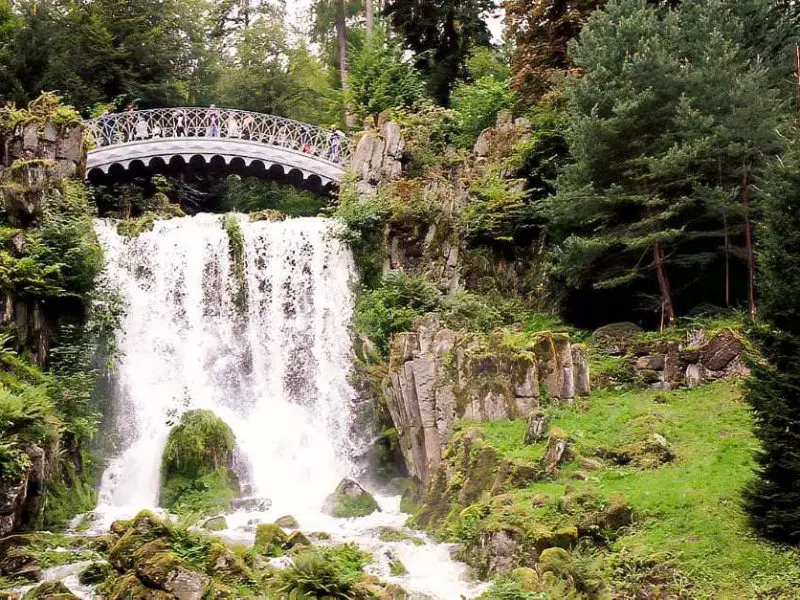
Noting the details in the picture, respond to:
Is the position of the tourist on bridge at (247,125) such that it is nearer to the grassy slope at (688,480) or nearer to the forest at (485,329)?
the forest at (485,329)

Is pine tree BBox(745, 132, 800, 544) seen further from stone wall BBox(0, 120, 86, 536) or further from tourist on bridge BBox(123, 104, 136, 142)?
tourist on bridge BBox(123, 104, 136, 142)

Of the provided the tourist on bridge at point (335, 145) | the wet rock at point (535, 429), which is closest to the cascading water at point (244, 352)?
the wet rock at point (535, 429)

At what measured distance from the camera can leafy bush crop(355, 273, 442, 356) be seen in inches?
738

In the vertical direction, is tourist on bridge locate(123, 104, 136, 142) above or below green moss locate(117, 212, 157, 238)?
above

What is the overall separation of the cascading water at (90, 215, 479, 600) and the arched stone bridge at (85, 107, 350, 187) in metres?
4.25

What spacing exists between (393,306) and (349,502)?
619 cm

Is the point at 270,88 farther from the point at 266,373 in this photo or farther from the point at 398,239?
the point at 266,373

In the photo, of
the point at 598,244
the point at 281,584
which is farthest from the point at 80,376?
the point at 598,244

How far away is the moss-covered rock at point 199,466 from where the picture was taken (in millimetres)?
14641

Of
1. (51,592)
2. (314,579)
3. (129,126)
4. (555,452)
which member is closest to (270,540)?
(314,579)

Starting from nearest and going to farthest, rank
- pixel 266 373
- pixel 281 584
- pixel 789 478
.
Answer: pixel 789 478, pixel 281 584, pixel 266 373

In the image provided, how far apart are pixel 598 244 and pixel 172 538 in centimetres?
1078

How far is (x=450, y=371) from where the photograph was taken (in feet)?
47.8

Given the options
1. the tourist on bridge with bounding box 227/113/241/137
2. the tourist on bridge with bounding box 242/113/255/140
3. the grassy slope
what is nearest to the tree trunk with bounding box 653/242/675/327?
the grassy slope
